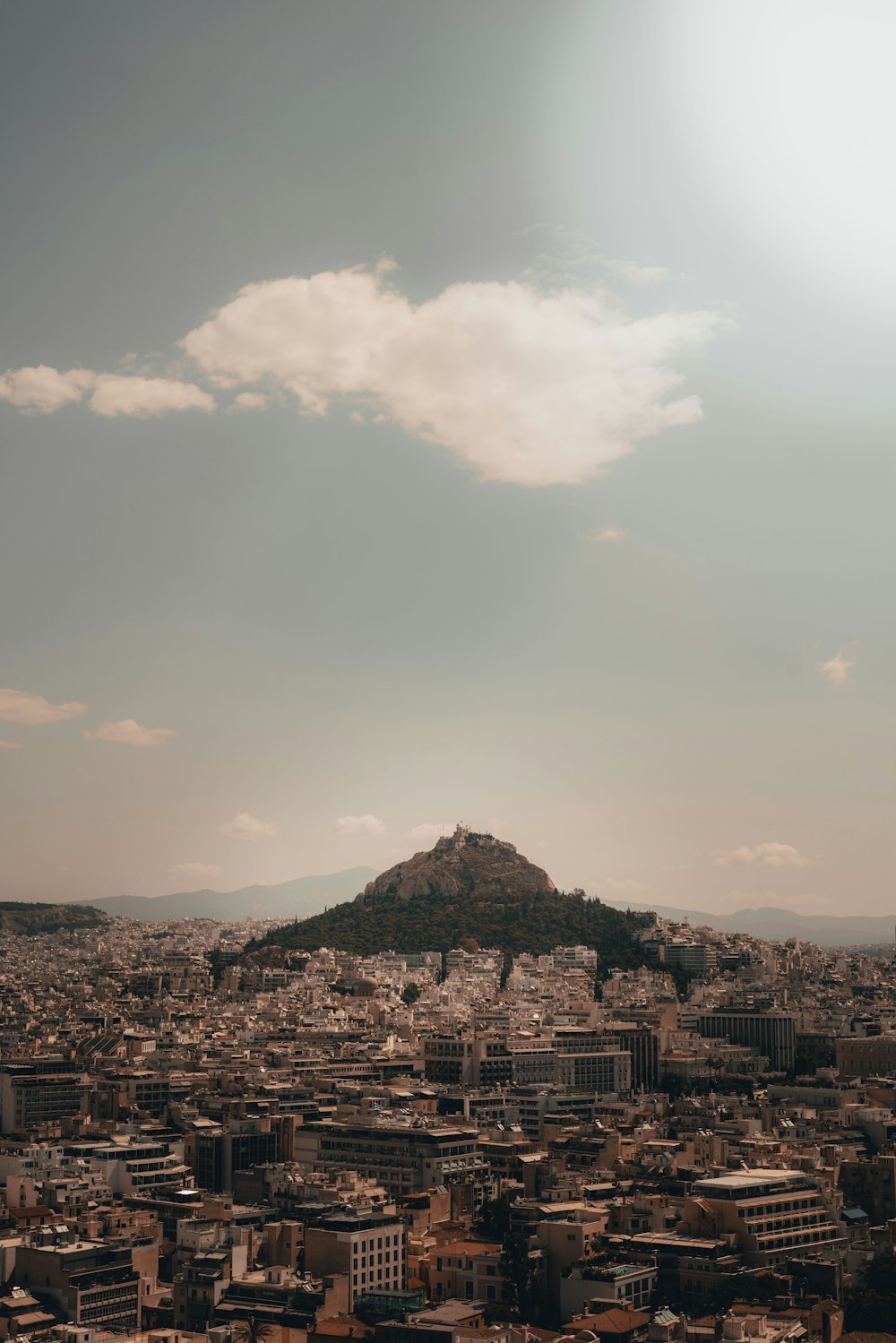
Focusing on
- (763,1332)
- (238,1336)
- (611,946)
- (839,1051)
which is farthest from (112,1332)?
(611,946)

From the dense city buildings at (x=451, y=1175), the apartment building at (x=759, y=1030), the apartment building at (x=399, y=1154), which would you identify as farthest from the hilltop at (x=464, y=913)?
the apartment building at (x=399, y=1154)

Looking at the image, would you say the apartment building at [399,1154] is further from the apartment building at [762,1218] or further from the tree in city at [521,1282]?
the tree in city at [521,1282]

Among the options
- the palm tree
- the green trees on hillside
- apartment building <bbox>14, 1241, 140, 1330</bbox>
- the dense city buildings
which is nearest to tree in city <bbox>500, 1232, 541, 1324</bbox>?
the dense city buildings

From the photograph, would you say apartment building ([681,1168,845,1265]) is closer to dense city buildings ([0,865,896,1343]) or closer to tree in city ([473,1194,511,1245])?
dense city buildings ([0,865,896,1343])

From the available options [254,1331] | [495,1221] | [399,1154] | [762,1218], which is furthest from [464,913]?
[254,1331]

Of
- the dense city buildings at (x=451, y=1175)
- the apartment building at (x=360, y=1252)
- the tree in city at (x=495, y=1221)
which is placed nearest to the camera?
the dense city buildings at (x=451, y=1175)

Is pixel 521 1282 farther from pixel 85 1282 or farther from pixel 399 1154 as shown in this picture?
pixel 399 1154
